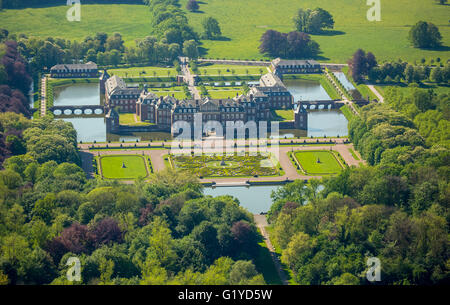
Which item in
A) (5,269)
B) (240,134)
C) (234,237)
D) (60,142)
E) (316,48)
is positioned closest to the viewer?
(5,269)

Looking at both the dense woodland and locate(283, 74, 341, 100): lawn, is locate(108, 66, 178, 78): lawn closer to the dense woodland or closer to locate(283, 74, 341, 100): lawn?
locate(283, 74, 341, 100): lawn

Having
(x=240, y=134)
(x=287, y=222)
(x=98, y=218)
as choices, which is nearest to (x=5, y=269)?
(x=98, y=218)

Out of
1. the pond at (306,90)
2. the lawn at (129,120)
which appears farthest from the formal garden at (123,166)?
the pond at (306,90)

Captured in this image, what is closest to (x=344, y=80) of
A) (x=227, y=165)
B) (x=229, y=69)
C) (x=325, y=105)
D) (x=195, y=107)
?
(x=325, y=105)

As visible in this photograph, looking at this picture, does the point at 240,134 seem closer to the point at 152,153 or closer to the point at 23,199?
the point at 152,153

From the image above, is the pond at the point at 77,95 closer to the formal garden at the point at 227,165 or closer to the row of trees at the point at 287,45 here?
the formal garden at the point at 227,165
